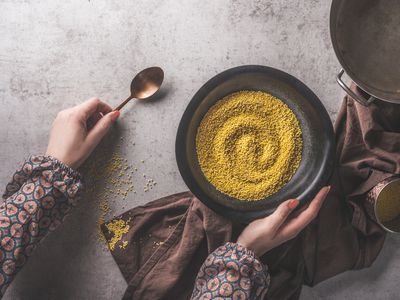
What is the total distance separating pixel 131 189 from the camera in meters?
1.37

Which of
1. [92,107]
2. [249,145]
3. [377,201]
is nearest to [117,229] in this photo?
[92,107]

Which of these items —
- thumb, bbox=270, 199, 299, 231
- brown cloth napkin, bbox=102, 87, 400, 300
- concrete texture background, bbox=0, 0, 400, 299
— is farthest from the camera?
concrete texture background, bbox=0, 0, 400, 299

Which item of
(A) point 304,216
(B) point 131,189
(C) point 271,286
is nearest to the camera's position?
(A) point 304,216

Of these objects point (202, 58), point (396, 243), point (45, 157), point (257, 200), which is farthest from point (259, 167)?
point (45, 157)

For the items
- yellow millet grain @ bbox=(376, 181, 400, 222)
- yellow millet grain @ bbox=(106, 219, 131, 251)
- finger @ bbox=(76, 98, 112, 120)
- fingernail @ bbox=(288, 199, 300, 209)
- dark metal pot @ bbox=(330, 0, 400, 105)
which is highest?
finger @ bbox=(76, 98, 112, 120)

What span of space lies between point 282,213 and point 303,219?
61 mm

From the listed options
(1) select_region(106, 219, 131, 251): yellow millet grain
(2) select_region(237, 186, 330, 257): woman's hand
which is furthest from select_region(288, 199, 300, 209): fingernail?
(1) select_region(106, 219, 131, 251): yellow millet grain

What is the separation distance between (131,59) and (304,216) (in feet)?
2.39

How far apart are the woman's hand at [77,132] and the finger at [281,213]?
1.86 feet

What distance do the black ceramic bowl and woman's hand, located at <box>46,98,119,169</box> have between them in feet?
0.87

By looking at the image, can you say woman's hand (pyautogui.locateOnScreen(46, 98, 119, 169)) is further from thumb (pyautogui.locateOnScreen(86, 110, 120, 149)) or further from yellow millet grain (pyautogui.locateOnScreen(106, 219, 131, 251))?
yellow millet grain (pyautogui.locateOnScreen(106, 219, 131, 251))

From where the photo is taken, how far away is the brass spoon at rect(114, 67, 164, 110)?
1.34m

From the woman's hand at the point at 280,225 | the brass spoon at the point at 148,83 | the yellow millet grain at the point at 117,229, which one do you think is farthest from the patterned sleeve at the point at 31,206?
the woman's hand at the point at 280,225

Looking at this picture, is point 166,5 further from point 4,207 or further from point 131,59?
point 4,207
